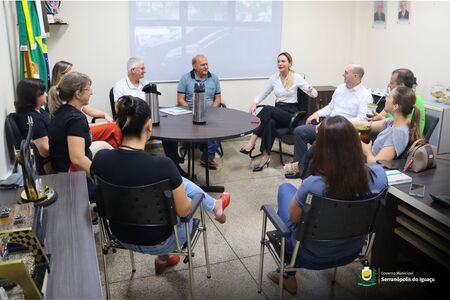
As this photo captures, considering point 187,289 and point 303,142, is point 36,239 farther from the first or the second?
point 303,142

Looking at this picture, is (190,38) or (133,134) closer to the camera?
(133,134)

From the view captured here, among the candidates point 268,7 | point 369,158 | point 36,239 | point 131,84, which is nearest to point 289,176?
point 369,158

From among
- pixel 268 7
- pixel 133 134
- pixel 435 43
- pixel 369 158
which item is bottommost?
pixel 369 158

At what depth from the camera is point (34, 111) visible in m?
2.93

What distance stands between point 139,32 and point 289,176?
2385 millimetres

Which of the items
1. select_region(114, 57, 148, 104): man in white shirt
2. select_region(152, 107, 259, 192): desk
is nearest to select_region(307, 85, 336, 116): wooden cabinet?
select_region(152, 107, 259, 192): desk

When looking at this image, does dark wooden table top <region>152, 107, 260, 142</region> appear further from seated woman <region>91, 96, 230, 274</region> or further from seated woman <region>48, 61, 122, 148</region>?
seated woman <region>91, 96, 230, 274</region>

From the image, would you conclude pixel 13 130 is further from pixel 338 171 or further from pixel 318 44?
pixel 318 44

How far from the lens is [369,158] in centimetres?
259

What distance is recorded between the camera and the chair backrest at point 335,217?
1.80m

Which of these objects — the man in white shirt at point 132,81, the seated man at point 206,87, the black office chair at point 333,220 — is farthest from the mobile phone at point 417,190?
the man in white shirt at point 132,81

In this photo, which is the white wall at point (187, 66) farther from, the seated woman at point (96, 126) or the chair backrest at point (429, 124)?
the chair backrest at point (429, 124)

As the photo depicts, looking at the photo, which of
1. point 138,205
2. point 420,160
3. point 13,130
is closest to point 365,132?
point 420,160

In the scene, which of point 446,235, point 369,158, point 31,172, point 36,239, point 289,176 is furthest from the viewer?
point 289,176
